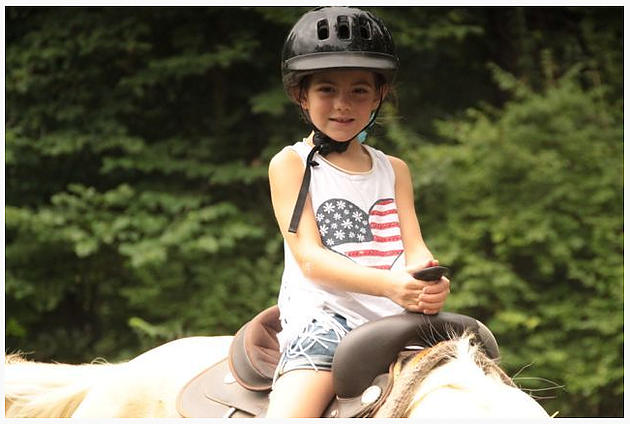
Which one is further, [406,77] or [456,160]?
[406,77]

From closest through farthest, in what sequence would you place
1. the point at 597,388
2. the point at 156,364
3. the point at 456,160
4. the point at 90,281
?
the point at 156,364 → the point at 597,388 → the point at 456,160 → the point at 90,281

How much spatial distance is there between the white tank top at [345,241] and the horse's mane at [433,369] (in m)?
0.29

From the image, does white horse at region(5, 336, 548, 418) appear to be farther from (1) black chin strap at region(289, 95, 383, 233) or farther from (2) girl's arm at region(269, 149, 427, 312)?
(1) black chin strap at region(289, 95, 383, 233)

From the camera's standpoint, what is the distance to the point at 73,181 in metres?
8.88

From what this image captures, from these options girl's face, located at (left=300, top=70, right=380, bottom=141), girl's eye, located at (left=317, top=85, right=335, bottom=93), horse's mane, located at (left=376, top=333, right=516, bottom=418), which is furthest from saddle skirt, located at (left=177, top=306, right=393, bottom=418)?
girl's eye, located at (left=317, top=85, right=335, bottom=93)

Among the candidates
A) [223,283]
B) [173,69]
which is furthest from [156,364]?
[173,69]

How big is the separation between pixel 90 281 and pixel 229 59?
2760mm

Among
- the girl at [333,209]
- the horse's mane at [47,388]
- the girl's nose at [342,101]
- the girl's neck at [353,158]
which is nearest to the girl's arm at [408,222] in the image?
the girl at [333,209]

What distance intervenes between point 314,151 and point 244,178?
5.75 metres

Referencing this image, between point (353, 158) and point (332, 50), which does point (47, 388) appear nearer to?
point (353, 158)

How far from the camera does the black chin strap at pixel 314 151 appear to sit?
2.69 metres

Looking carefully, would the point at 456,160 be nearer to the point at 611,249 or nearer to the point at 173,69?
the point at 611,249

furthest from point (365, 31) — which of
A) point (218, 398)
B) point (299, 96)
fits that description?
point (218, 398)

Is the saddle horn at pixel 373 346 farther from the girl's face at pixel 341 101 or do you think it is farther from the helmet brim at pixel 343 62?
the helmet brim at pixel 343 62
